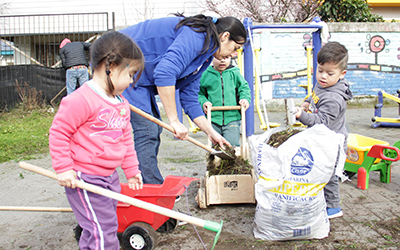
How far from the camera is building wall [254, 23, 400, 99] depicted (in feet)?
32.3

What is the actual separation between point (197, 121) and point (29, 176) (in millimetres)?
2475

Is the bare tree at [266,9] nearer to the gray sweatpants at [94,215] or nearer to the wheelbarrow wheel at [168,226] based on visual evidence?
the wheelbarrow wheel at [168,226]

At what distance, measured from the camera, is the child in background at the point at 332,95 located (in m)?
2.52

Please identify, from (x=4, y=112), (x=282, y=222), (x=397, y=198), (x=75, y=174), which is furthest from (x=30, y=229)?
(x=4, y=112)

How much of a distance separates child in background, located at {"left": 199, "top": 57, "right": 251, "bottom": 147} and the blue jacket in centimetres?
123

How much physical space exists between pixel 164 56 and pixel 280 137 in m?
1.01

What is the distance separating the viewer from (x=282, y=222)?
2207 millimetres

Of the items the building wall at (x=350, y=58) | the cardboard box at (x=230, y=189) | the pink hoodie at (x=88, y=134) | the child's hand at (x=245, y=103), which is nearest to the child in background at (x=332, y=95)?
the cardboard box at (x=230, y=189)

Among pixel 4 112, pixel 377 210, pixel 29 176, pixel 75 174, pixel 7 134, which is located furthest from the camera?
pixel 4 112

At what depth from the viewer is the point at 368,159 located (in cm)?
330

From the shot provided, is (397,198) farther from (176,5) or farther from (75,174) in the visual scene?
(176,5)

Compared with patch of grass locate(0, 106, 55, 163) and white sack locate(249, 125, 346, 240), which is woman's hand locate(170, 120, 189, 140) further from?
patch of grass locate(0, 106, 55, 163)

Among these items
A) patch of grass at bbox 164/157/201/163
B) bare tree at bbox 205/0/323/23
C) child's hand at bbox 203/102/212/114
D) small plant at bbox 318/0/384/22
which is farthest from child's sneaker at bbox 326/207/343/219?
bare tree at bbox 205/0/323/23

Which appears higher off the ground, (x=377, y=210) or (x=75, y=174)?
(x=75, y=174)
